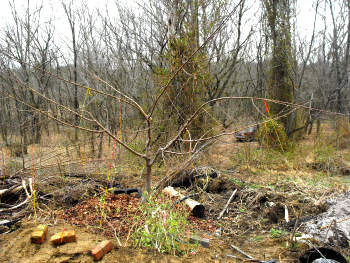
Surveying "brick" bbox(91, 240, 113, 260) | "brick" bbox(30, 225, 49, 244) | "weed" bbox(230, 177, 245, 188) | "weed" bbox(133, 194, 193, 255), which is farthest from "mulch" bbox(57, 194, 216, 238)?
A: "weed" bbox(230, 177, 245, 188)

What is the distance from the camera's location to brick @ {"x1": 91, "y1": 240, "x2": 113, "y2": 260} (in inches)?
84.3

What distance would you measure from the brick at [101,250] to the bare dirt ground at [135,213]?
5cm

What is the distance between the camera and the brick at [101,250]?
2.14 m

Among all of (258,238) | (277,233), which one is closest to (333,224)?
(277,233)

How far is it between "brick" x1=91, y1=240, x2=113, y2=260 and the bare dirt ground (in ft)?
0.17

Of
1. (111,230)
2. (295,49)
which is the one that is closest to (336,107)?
(295,49)

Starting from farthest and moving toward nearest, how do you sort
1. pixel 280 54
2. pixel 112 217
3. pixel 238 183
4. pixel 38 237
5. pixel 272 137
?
pixel 280 54 → pixel 272 137 → pixel 238 183 → pixel 112 217 → pixel 38 237

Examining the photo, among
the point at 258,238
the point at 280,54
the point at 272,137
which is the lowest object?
the point at 258,238

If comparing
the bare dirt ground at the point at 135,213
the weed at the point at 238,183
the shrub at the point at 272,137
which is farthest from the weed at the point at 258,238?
the shrub at the point at 272,137

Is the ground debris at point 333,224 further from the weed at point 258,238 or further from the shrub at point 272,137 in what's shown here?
the shrub at point 272,137

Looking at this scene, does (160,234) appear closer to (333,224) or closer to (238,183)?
(333,224)

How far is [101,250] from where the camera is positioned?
2.19m

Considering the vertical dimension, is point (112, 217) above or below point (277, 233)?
above

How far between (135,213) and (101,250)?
735mm
